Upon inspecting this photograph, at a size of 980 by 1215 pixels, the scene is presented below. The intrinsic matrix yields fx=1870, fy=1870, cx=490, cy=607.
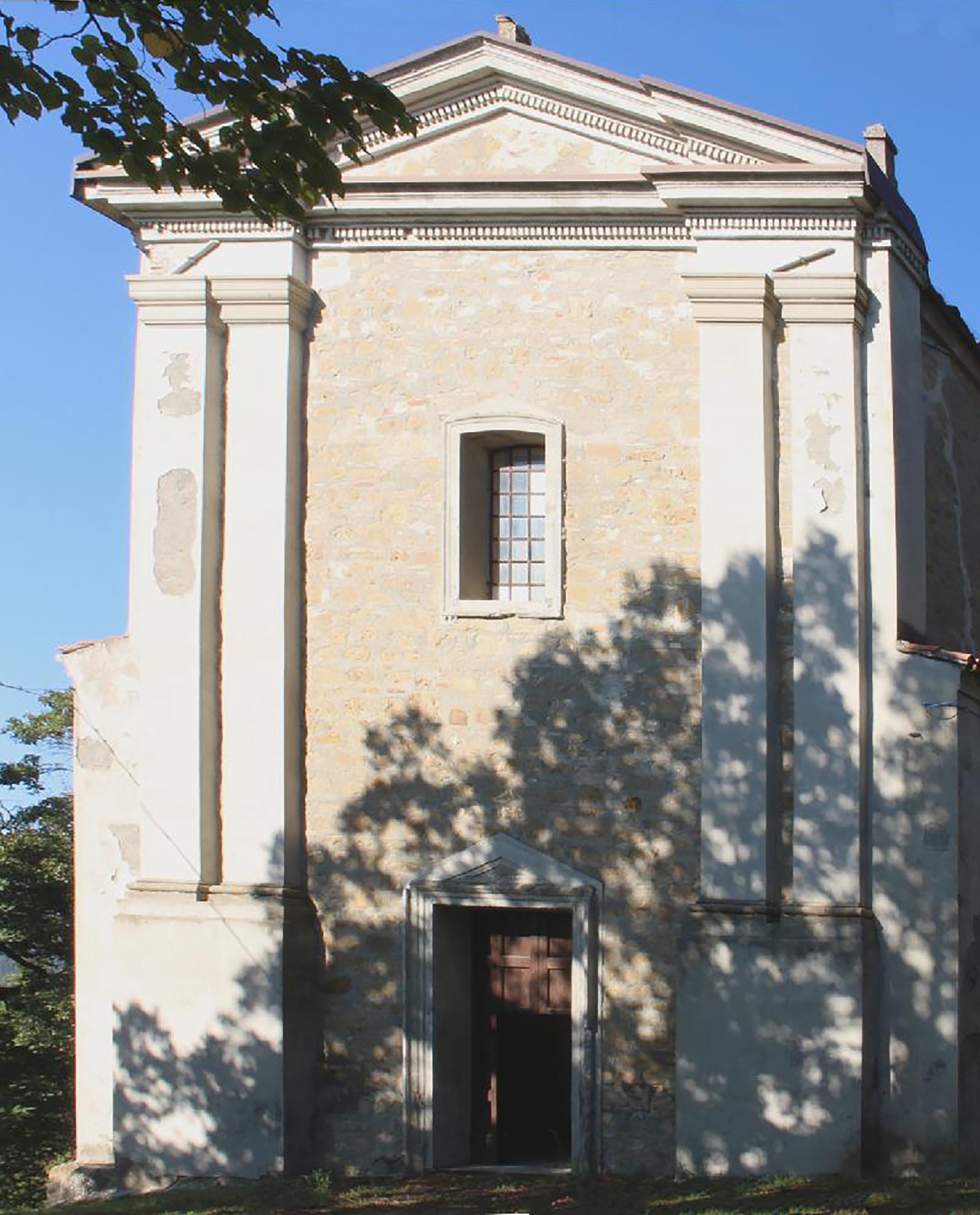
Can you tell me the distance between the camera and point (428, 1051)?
13.7 meters

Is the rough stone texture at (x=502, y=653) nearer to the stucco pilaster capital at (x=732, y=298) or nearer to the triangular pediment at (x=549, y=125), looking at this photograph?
the stucco pilaster capital at (x=732, y=298)

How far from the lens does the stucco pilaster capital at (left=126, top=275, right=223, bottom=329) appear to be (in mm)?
14375

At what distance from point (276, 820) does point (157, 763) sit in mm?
1026

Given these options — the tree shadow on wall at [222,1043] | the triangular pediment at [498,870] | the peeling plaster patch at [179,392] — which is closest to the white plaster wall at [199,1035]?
the tree shadow on wall at [222,1043]

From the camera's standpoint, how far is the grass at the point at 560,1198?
1204 centimetres

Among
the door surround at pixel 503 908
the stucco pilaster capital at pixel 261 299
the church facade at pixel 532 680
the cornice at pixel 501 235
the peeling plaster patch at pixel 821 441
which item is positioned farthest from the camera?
the stucco pilaster capital at pixel 261 299

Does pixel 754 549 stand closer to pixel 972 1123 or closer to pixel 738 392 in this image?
pixel 738 392

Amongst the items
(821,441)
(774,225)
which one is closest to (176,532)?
(821,441)

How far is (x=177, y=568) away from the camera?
46.6 feet

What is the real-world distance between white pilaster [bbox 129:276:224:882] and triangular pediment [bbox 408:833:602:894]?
69.5 inches

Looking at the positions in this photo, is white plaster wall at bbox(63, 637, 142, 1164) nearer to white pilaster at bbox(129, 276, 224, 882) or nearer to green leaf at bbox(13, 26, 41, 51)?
white pilaster at bbox(129, 276, 224, 882)

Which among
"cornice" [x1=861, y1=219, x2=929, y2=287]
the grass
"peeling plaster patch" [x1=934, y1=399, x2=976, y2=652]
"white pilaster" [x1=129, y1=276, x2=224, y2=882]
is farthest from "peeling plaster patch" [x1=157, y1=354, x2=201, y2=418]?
"peeling plaster patch" [x1=934, y1=399, x2=976, y2=652]

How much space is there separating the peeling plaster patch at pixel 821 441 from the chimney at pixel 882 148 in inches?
101

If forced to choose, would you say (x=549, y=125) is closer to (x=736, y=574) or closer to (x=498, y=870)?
(x=736, y=574)
